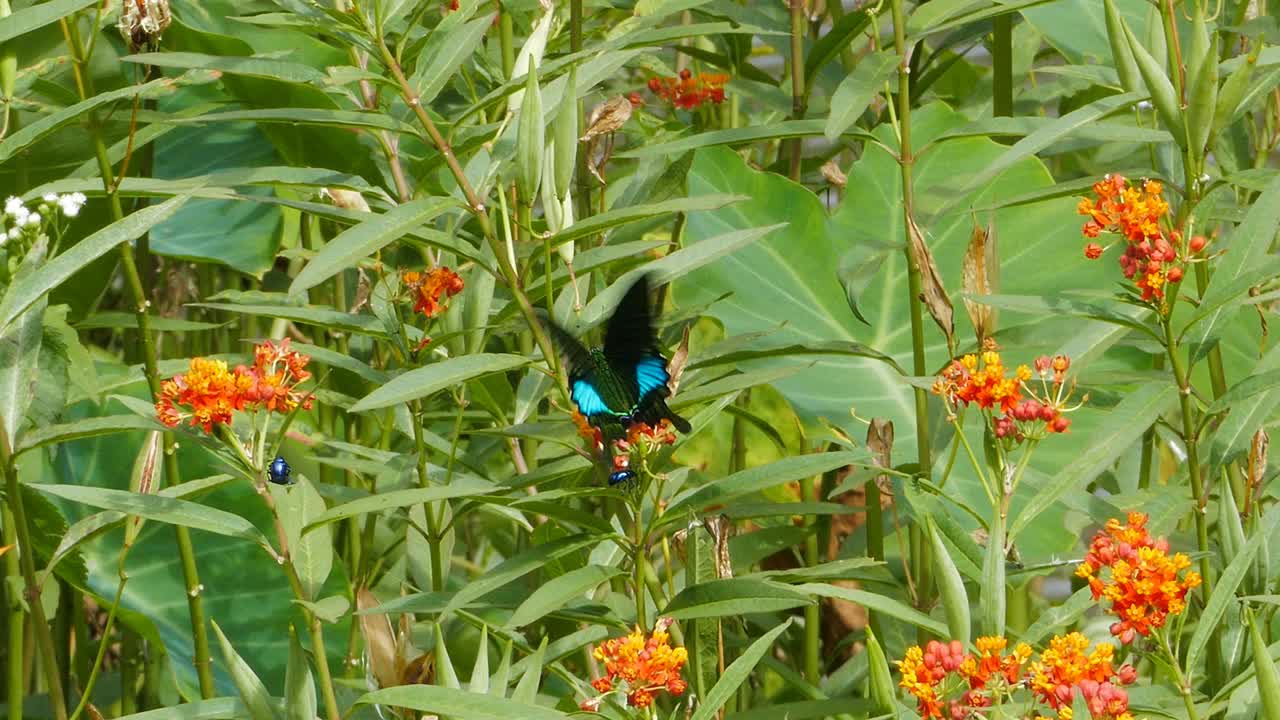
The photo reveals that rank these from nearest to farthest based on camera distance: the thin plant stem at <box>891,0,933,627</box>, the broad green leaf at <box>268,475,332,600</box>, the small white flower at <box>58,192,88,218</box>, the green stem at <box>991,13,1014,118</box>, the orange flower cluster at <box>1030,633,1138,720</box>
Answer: the orange flower cluster at <box>1030,633,1138,720</box> → the broad green leaf at <box>268,475,332,600</box> → the small white flower at <box>58,192,88,218</box> → the thin plant stem at <box>891,0,933,627</box> → the green stem at <box>991,13,1014,118</box>

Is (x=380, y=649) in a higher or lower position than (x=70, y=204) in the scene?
lower

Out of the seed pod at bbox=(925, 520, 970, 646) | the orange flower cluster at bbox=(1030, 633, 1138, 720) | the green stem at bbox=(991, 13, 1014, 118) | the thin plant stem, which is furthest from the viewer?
the green stem at bbox=(991, 13, 1014, 118)

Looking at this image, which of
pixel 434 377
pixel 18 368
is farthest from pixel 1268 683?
pixel 18 368

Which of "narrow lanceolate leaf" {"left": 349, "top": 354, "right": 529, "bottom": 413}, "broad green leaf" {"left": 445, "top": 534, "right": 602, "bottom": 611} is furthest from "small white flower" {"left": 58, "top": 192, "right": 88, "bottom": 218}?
"broad green leaf" {"left": 445, "top": 534, "right": 602, "bottom": 611}

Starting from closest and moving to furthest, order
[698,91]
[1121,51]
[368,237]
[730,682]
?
[730,682], [368,237], [1121,51], [698,91]

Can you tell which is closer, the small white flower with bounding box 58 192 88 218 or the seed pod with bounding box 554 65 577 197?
the seed pod with bounding box 554 65 577 197

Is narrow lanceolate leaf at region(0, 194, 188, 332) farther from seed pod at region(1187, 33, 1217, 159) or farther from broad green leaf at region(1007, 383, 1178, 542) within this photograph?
seed pod at region(1187, 33, 1217, 159)

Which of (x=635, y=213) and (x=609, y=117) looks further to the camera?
(x=609, y=117)

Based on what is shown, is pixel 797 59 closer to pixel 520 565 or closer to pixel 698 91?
pixel 698 91
